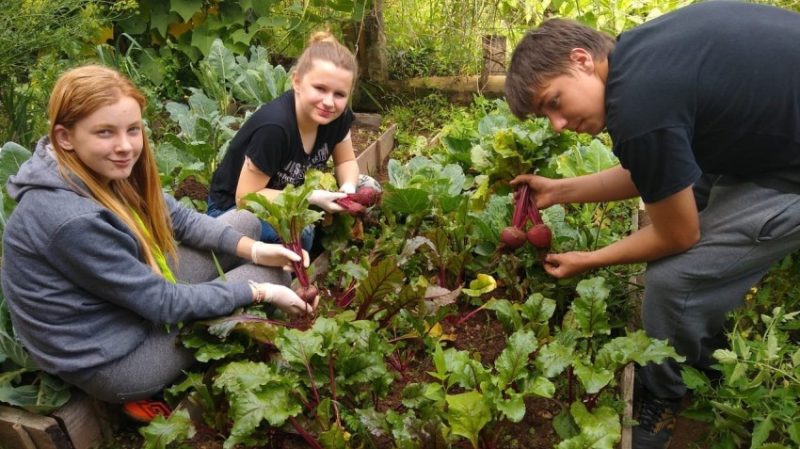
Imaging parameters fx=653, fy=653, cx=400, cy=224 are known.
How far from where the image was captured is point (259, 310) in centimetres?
224

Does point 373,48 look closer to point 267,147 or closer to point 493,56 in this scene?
point 493,56

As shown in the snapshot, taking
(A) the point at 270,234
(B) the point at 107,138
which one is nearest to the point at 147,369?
(B) the point at 107,138

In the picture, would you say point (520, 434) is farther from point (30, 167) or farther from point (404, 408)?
point (30, 167)

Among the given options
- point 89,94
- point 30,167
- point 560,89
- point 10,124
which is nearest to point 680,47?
point 560,89

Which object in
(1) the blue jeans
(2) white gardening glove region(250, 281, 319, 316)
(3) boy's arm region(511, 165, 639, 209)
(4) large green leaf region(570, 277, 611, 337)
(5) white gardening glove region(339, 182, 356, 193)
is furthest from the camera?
(5) white gardening glove region(339, 182, 356, 193)

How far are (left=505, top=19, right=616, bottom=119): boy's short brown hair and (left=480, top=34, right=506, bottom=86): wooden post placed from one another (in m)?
2.75

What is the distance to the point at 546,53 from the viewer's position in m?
1.91

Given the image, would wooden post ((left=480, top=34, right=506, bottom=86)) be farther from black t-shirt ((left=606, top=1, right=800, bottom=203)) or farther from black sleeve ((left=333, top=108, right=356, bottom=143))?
black t-shirt ((left=606, top=1, right=800, bottom=203))

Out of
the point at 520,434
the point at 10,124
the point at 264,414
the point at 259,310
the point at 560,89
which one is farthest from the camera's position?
the point at 10,124

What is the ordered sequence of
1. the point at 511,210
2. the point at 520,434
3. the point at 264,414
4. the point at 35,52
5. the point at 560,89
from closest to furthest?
the point at 264,414
the point at 560,89
the point at 520,434
the point at 511,210
the point at 35,52

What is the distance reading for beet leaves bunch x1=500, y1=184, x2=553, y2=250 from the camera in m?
2.42

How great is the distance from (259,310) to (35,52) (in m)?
2.26

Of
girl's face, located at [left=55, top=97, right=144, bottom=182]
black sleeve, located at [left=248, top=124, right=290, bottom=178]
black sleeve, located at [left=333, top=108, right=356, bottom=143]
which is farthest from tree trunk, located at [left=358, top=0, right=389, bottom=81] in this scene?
girl's face, located at [left=55, top=97, right=144, bottom=182]

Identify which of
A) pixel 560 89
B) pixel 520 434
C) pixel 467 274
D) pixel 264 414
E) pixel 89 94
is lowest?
pixel 520 434
